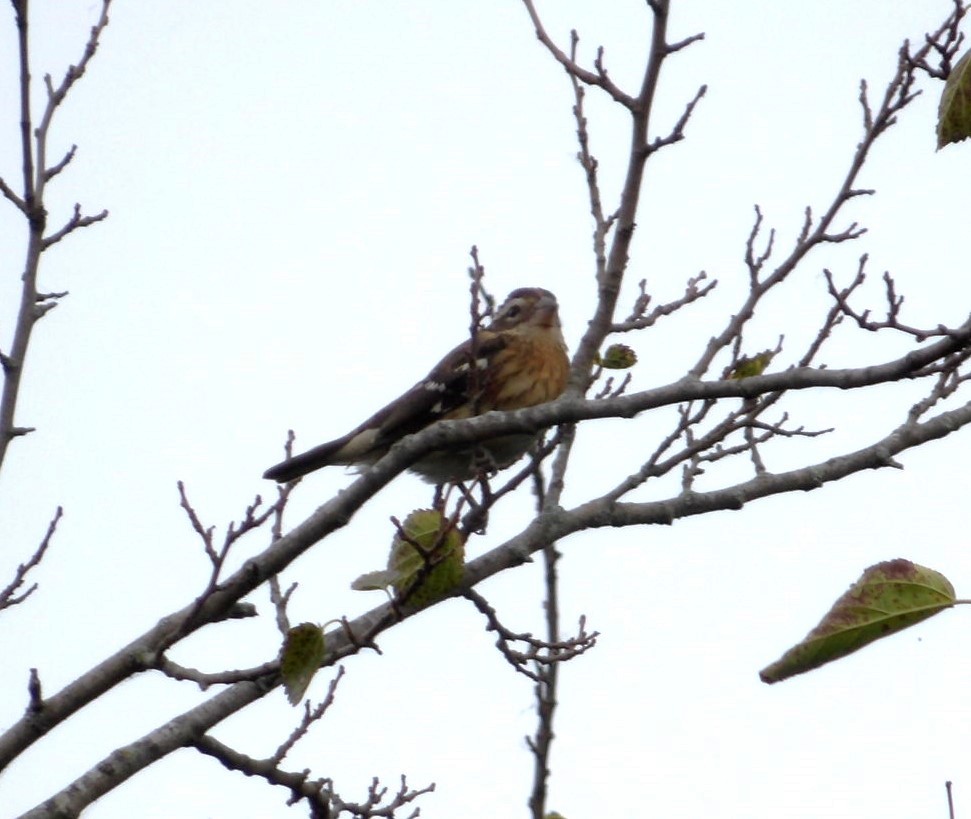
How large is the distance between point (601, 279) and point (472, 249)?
0.61 meters

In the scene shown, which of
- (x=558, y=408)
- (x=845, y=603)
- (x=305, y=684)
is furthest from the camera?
(x=558, y=408)

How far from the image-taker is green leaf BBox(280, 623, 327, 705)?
3.72 metres

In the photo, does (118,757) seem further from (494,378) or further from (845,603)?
(494,378)

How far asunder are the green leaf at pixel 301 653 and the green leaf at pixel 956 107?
196 centimetres

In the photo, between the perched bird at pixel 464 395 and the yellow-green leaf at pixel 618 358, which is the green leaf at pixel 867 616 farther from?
the perched bird at pixel 464 395

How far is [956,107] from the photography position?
2734 mm

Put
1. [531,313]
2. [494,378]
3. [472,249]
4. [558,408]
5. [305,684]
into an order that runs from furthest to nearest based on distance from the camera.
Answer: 1. [531,313]
2. [494,378]
3. [472,249]
4. [558,408]
5. [305,684]

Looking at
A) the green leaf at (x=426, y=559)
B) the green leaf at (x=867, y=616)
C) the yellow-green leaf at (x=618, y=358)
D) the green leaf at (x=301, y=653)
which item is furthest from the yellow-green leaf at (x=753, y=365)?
the green leaf at (x=867, y=616)

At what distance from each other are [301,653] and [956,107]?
6.82 ft

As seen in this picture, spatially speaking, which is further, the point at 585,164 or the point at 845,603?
the point at 585,164

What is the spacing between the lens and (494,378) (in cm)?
775

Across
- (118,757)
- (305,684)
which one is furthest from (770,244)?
(118,757)

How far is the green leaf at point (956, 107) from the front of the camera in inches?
107

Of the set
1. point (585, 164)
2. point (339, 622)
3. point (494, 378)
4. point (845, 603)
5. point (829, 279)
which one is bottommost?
point (845, 603)
